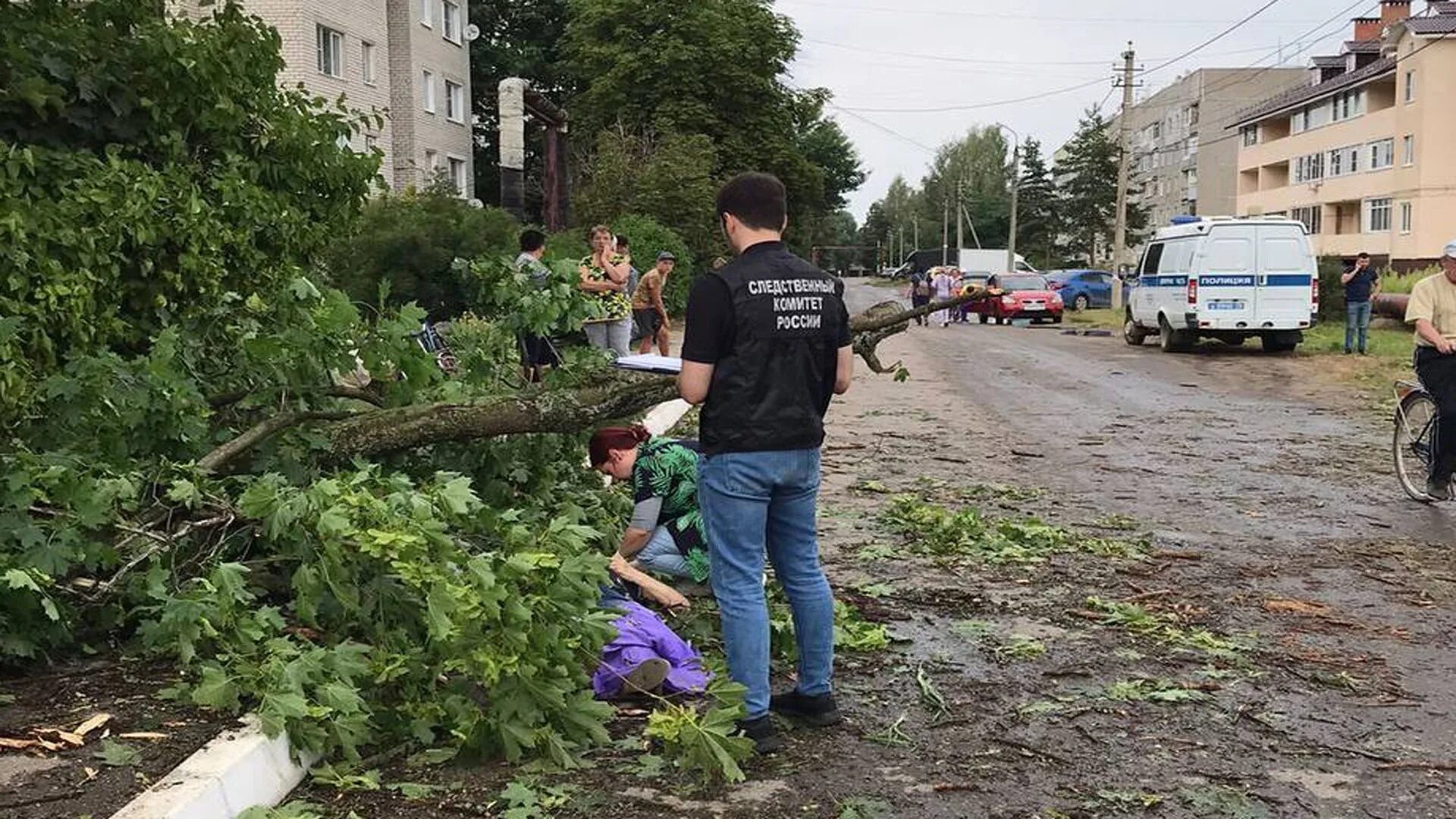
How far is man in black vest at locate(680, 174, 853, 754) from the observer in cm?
409

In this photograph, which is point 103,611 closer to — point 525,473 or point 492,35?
point 525,473

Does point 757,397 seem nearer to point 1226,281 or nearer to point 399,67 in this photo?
point 1226,281

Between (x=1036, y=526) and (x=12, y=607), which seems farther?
(x=1036, y=526)

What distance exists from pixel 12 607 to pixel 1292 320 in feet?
68.2

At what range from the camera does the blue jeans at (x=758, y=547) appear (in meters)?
4.12

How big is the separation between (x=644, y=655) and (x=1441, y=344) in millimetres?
5929

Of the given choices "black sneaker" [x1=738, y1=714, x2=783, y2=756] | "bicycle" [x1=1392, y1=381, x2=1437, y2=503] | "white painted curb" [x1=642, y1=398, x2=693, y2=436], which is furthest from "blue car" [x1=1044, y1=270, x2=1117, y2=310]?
"black sneaker" [x1=738, y1=714, x2=783, y2=756]

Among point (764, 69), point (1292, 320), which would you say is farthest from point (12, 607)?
point (764, 69)

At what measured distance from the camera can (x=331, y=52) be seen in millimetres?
34750

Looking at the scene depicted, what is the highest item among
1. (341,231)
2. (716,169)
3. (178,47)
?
(716,169)

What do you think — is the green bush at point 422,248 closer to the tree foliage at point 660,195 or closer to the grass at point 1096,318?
the tree foliage at point 660,195

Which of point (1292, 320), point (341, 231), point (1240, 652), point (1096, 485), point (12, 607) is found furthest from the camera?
Answer: point (1292, 320)

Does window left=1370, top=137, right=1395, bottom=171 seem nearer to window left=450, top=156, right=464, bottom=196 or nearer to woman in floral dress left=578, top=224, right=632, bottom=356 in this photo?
window left=450, top=156, right=464, bottom=196

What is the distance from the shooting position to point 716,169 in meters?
44.5
